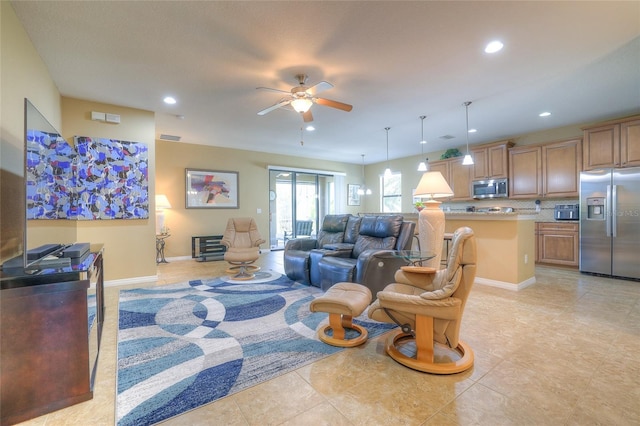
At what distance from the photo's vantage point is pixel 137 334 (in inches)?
98.4

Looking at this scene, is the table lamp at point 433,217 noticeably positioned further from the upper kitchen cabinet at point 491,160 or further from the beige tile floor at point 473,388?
the upper kitchen cabinet at point 491,160

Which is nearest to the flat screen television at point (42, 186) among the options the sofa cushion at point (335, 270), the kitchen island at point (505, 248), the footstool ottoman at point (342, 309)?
the footstool ottoman at point (342, 309)

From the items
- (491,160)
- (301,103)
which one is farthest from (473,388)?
(491,160)

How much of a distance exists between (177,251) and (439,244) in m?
5.64

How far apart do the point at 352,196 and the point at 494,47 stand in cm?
682

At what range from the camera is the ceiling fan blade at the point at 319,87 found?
2.84 m

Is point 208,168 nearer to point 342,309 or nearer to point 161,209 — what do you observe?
point 161,209

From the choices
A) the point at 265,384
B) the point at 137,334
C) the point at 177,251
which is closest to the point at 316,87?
the point at 265,384

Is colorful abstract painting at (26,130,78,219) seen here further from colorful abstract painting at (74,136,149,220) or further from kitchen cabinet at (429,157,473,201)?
kitchen cabinet at (429,157,473,201)

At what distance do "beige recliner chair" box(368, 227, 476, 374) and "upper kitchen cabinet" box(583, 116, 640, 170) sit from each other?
4583 mm

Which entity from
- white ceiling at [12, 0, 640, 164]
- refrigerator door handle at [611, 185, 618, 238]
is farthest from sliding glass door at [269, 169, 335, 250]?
refrigerator door handle at [611, 185, 618, 238]

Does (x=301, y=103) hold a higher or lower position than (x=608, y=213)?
higher

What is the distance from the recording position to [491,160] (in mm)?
6090

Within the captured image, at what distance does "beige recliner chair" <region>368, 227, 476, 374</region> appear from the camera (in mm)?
1843
